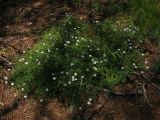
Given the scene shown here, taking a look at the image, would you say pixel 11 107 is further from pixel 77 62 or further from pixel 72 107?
pixel 77 62

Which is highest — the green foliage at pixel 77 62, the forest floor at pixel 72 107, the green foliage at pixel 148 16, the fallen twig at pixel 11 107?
the green foliage at pixel 148 16

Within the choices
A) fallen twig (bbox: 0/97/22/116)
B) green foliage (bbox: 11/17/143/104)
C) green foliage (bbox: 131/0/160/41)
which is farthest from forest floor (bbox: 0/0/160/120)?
green foliage (bbox: 131/0/160/41)

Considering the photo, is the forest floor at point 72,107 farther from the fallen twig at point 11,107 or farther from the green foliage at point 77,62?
the green foliage at point 77,62

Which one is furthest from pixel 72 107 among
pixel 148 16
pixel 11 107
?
pixel 148 16

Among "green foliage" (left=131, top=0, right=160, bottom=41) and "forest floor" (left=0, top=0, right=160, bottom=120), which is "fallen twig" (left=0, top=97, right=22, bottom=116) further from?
"green foliage" (left=131, top=0, right=160, bottom=41)

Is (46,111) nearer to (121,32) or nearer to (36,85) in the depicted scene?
(36,85)

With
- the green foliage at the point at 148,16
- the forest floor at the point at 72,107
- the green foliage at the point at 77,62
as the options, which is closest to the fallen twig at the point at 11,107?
the forest floor at the point at 72,107

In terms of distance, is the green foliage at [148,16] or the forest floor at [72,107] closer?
the forest floor at [72,107]

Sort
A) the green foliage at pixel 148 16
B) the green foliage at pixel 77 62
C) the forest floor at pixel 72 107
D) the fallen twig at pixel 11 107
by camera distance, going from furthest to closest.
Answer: the green foliage at pixel 148 16
the green foliage at pixel 77 62
the fallen twig at pixel 11 107
the forest floor at pixel 72 107
